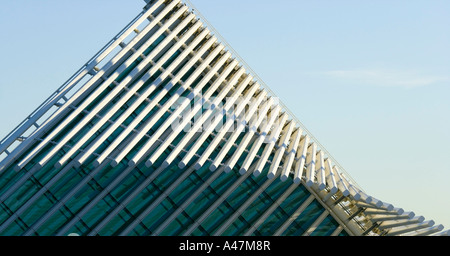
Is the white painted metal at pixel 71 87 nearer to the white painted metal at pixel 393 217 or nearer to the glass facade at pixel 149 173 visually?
the glass facade at pixel 149 173

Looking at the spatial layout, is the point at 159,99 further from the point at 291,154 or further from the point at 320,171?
the point at 320,171

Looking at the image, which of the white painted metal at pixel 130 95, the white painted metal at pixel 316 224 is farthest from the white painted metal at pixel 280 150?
the white painted metal at pixel 130 95

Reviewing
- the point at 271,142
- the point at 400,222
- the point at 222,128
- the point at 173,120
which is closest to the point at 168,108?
the point at 173,120

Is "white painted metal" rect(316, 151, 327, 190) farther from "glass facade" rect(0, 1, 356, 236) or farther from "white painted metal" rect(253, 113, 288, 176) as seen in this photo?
"white painted metal" rect(253, 113, 288, 176)

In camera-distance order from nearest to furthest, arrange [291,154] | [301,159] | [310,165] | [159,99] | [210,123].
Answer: [210,123]
[159,99]
[291,154]
[310,165]
[301,159]

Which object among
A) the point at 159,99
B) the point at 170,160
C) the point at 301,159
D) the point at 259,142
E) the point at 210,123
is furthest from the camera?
the point at 301,159

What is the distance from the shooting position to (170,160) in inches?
Answer: 1287

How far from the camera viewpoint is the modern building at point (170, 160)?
33.6 meters

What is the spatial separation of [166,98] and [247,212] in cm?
754

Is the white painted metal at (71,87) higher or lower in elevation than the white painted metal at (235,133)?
higher

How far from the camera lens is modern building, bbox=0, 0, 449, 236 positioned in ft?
110

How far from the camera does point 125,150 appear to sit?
3291cm

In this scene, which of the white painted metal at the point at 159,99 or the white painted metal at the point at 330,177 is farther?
the white painted metal at the point at 330,177
